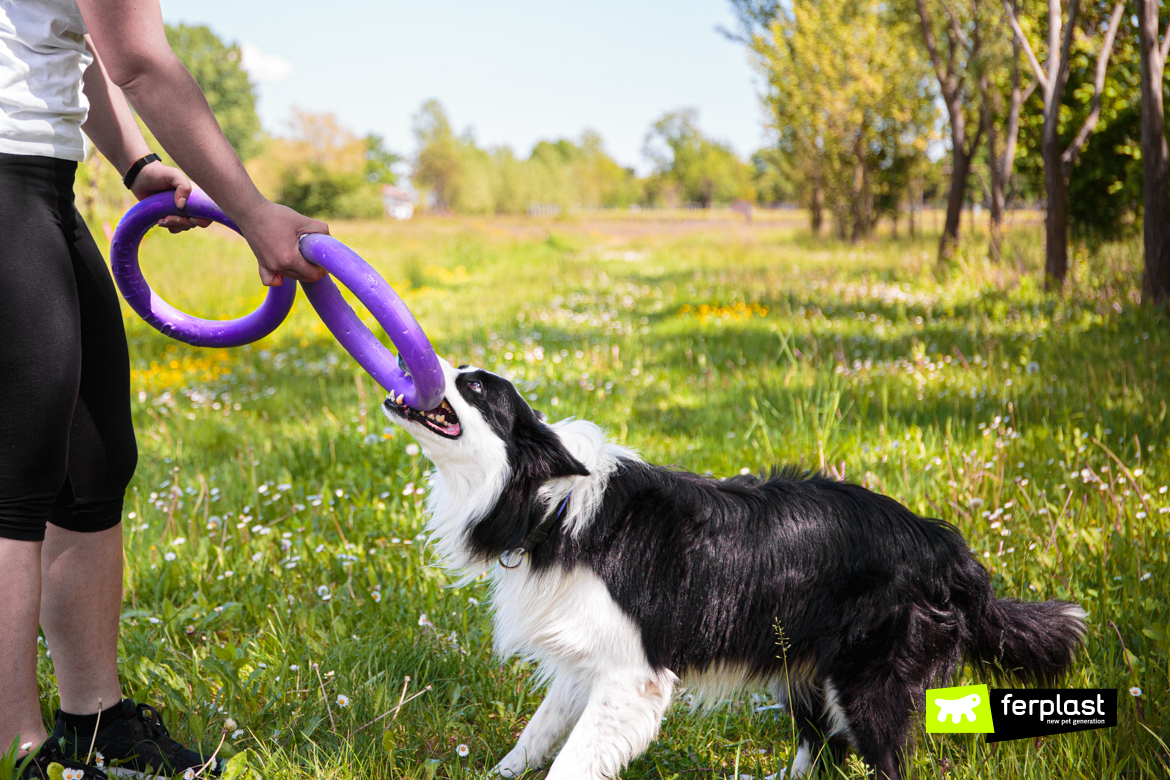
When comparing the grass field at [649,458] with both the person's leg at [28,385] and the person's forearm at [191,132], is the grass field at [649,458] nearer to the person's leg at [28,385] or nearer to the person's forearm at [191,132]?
the person's leg at [28,385]

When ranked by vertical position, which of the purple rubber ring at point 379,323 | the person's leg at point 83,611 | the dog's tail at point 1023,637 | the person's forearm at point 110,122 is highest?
the person's forearm at point 110,122

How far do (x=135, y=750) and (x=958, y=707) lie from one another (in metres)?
1.99

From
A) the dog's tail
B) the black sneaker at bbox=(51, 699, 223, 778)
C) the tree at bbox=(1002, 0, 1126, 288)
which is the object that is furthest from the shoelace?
the tree at bbox=(1002, 0, 1126, 288)

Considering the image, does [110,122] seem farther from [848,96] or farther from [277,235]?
[848,96]

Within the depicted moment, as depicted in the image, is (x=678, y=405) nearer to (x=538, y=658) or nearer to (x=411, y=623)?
(x=411, y=623)

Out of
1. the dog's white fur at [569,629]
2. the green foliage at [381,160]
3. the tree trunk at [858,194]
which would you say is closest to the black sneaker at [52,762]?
the dog's white fur at [569,629]

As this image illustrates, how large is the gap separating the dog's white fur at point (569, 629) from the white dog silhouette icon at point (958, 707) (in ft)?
1.10

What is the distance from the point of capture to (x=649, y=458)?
3930 mm

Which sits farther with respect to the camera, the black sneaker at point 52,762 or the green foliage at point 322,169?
the green foliage at point 322,169

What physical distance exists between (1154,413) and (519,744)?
362 cm

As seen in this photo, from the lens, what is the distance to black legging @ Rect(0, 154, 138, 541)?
154 centimetres

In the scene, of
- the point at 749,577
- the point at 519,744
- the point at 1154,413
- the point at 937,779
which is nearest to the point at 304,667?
the point at 519,744

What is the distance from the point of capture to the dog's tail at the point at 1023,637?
6.54 feet

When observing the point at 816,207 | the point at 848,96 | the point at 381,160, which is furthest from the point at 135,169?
the point at 381,160
